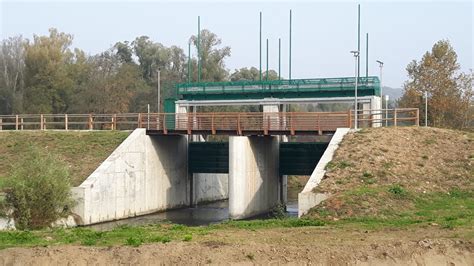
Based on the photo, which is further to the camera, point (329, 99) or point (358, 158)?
point (329, 99)

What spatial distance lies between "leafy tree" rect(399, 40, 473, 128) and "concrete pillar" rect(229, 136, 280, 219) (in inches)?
473

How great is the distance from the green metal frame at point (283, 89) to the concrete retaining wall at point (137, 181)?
5.47 meters

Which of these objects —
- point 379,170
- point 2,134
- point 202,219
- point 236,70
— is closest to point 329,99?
point 202,219

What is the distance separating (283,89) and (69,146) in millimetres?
14082

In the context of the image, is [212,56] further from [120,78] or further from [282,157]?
[282,157]

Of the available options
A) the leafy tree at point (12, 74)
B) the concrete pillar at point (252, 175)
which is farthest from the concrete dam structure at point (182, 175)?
the leafy tree at point (12, 74)

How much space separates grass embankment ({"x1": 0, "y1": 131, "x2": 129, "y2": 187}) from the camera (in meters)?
32.7

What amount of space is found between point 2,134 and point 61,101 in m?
22.9

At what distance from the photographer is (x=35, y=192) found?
920 inches

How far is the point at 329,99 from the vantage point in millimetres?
39094

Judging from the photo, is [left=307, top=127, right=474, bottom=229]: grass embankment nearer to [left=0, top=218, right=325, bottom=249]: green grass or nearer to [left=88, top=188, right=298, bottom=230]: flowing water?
[left=0, top=218, right=325, bottom=249]: green grass

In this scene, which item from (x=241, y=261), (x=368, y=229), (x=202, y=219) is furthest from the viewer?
(x=202, y=219)

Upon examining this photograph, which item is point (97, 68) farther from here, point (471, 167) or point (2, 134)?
point (471, 167)

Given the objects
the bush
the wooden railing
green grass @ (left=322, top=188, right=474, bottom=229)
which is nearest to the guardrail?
the wooden railing
